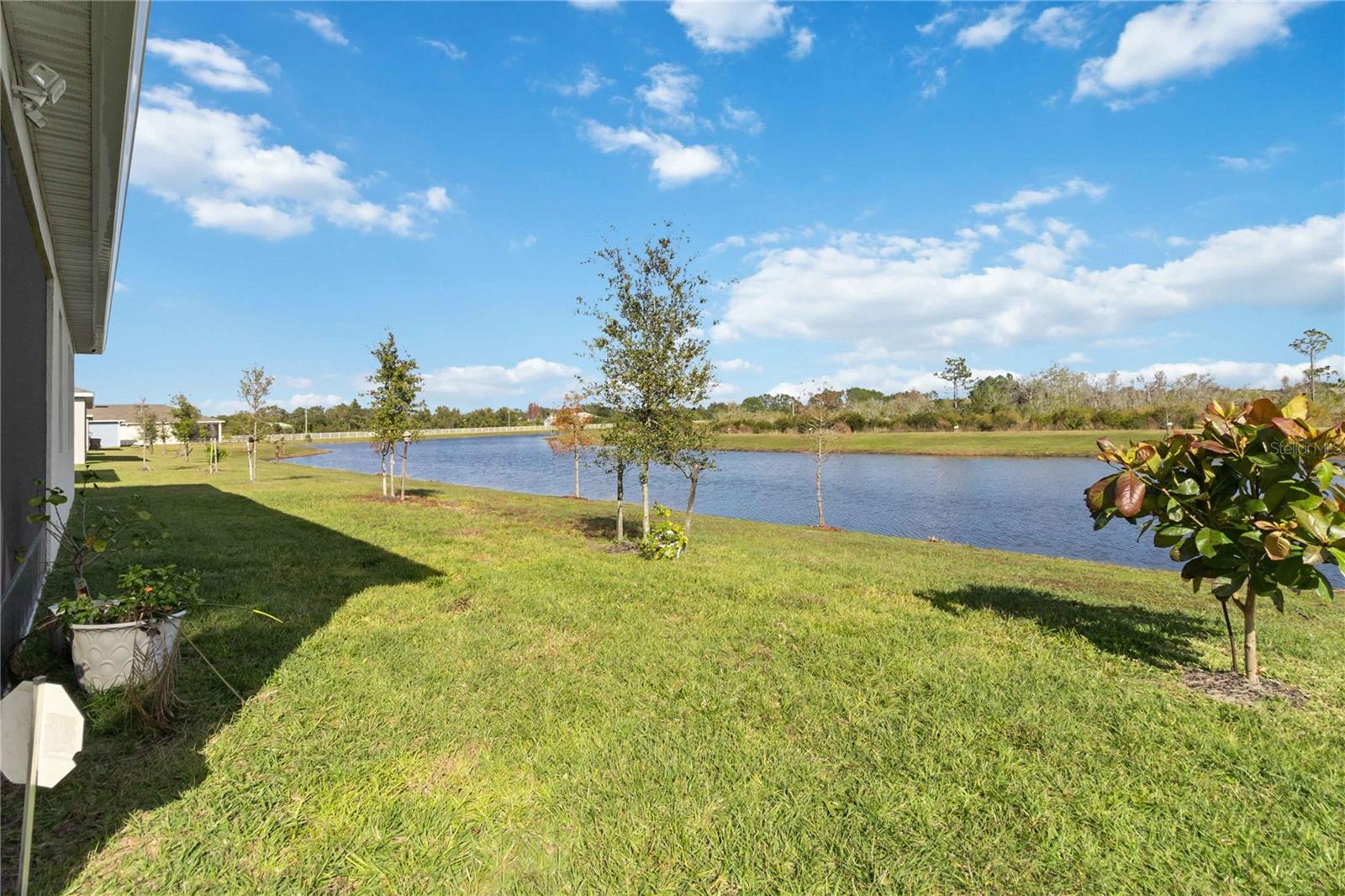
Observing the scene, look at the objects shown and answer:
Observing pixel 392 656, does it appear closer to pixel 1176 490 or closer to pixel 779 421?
pixel 1176 490

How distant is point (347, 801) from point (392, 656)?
1.83 m

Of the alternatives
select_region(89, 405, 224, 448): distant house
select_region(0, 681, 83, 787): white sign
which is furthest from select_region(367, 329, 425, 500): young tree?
select_region(89, 405, 224, 448): distant house

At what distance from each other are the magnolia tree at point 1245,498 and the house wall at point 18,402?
6.72 metres

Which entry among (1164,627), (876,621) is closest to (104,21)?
(876,621)

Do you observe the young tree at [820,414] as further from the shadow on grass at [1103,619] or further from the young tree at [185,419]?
the young tree at [185,419]

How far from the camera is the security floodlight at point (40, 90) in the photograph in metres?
3.23

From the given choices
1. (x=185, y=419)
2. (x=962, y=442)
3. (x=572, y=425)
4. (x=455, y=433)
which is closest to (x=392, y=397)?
(x=572, y=425)

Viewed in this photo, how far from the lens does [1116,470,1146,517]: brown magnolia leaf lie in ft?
12.2

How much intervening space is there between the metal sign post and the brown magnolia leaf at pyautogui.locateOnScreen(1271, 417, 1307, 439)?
540 cm

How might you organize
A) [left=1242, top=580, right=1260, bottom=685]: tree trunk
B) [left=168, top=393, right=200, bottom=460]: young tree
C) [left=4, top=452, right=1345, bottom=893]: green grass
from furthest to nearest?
1. [left=168, top=393, right=200, bottom=460]: young tree
2. [left=1242, top=580, right=1260, bottom=685]: tree trunk
3. [left=4, top=452, right=1345, bottom=893]: green grass

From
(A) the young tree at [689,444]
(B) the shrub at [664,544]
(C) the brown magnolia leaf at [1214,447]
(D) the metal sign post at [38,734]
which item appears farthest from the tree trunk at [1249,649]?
(A) the young tree at [689,444]

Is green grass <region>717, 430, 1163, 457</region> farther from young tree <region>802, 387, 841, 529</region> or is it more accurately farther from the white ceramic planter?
the white ceramic planter

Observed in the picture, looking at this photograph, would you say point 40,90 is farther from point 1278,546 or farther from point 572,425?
point 572,425

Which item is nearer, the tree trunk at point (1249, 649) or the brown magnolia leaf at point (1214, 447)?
the brown magnolia leaf at point (1214, 447)
